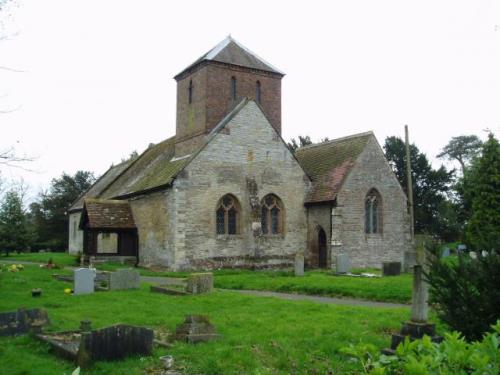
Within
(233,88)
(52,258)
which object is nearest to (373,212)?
(233,88)

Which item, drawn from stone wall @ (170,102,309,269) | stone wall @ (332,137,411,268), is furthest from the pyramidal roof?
stone wall @ (332,137,411,268)

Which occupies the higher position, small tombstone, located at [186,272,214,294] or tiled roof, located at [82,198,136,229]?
tiled roof, located at [82,198,136,229]

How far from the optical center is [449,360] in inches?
133

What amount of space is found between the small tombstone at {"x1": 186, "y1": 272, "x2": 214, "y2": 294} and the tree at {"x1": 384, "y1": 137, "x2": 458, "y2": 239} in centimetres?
3487

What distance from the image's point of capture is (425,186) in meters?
48.8

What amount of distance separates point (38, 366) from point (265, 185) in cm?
2125

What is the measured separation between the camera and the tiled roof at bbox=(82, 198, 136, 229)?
1137 inches

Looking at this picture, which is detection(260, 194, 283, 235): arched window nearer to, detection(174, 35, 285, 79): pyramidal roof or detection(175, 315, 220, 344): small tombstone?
detection(174, 35, 285, 79): pyramidal roof

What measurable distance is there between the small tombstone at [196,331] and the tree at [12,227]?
36.3 m

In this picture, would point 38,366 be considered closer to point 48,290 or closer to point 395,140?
point 48,290

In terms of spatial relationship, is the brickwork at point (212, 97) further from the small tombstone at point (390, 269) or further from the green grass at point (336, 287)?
the green grass at point (336, 287)

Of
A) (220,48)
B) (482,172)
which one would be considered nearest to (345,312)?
(220,48)

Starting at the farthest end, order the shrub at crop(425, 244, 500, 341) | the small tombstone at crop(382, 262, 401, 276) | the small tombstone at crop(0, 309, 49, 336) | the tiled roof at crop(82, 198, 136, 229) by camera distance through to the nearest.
A: the tiled roof at crop(82, 198, 136, 229) → the small tombstone at crop(382, 262, 401, 276) → the small tombstone at crop(0, 309, 49, 336) → the shrub at crop(425, 244, 500, 341)

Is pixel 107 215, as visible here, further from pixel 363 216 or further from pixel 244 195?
pixel 363 216
